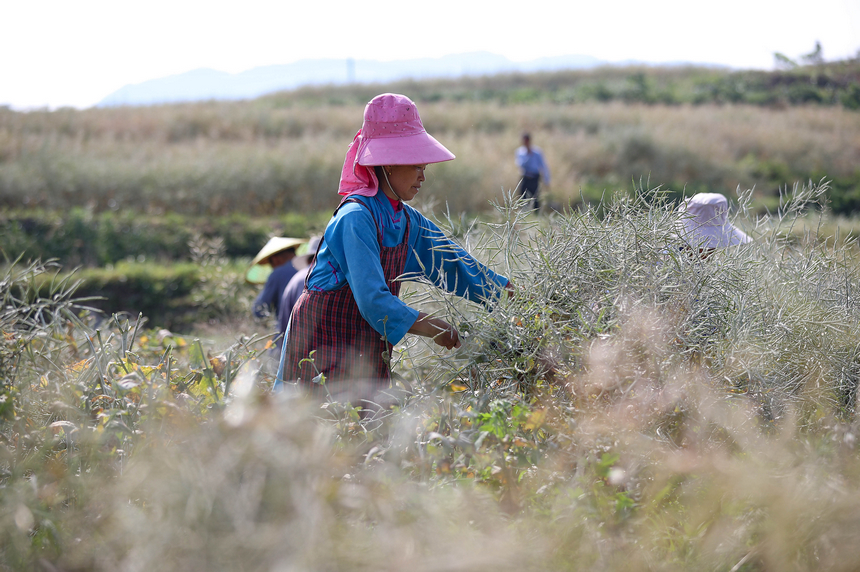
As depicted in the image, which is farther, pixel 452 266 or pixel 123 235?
pixel 123 235

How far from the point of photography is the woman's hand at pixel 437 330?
61.9 inches

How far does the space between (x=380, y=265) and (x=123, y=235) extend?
27.8 ft

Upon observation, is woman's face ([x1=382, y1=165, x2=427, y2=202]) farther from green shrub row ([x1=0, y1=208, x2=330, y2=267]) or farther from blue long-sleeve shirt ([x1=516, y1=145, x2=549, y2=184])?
blue long-sleeve shirt ([x1=516, y1=145, x2=549, y2=184])

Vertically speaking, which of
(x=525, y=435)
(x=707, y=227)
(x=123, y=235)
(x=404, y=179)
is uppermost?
(x=404, y=179)

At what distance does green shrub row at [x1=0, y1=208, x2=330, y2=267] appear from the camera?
8641mm

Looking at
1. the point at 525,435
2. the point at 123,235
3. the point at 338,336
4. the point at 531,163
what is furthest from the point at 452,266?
the point at 123,235

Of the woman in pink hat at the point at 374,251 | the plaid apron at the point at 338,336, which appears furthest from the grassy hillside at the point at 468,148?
the plaid apron at the point at 338,336

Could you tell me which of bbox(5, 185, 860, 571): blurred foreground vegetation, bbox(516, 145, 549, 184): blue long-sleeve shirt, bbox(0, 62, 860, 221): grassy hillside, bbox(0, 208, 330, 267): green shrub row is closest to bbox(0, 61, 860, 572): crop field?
bbox(5, 185, 860, 571): blurred foreground vegetation

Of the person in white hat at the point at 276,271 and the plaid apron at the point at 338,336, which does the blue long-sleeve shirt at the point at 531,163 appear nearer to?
the person in white hat at the point at 276,271

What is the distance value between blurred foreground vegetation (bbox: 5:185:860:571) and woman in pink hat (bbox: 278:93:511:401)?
126mm

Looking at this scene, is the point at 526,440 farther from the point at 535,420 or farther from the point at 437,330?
the point at 437,330

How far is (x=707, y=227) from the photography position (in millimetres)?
2182

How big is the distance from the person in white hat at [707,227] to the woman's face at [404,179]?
29.0 inches

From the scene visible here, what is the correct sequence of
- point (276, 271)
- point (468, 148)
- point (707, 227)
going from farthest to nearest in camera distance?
point (468, 148) → point (276, 271) → point (707, 227)
